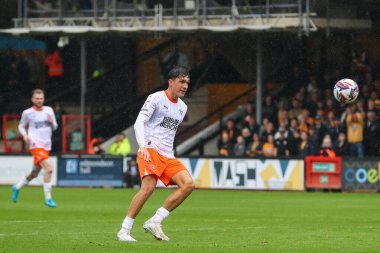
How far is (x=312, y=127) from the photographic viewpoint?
34844mm

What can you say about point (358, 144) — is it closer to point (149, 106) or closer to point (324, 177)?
point (324, 177)

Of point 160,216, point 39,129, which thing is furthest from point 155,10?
point 160,216

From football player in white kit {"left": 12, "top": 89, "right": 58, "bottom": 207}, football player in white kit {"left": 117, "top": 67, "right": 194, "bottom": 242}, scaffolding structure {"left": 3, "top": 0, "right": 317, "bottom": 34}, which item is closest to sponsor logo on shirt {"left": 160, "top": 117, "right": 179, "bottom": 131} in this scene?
football player in white kit {"left": 117, "top": 67, "right": 194, "bottom": 242}

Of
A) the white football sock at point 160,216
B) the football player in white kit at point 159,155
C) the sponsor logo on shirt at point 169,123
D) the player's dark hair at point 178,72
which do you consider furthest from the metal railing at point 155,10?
the white football sock at point 160,216

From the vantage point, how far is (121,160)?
35.9 m

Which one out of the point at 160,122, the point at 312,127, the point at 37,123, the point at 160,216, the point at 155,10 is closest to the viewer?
the point at 160,216

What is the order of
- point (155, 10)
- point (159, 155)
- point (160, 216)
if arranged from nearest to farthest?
point (160, 216), point (159, 155), point (155, 10)

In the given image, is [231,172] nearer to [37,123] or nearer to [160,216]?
[37,123]

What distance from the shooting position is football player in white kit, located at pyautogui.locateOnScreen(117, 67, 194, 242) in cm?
1417

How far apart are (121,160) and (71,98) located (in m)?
8.88

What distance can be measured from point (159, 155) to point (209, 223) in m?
4.19

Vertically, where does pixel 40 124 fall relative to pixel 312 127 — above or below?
above

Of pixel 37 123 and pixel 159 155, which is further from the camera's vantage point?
pixel 37 123

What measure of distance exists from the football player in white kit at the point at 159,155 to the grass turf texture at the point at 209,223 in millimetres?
352
